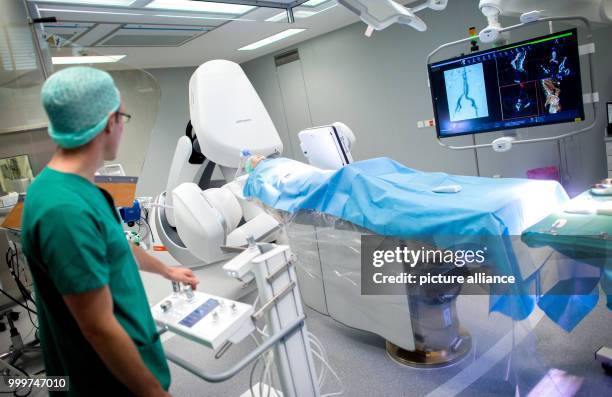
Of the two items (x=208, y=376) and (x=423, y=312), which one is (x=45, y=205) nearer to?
(x=208, y=376)

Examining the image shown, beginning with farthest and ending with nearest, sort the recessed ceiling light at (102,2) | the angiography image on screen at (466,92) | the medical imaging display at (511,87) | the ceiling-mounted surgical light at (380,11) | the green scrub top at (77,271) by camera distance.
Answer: the recessed ceiling light at (102,2) → the angiography image on screen at (466,92) → the medical imaging display at (511,87) → the ceiling-mounted surgical light at (380,11) → the green scrub top at (77,271)

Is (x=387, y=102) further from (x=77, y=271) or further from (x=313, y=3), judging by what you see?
(x=77, y=271)

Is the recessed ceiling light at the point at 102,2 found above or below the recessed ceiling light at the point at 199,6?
below

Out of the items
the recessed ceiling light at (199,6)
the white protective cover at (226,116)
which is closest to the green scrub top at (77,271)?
the white protective cover at (226,116)

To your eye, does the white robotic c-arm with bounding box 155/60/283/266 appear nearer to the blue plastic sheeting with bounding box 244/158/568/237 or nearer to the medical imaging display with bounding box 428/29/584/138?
the blue plastic sheeting with bounding box 244/158/568/237

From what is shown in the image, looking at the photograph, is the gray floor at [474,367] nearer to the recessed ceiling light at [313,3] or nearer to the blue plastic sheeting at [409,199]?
the blue plastic sheeting at [409,199]

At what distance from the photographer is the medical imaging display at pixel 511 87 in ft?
7.51

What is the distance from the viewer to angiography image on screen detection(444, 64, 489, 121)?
103 inches

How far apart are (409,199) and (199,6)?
2.97 metres

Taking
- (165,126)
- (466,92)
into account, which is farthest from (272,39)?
(466,92)

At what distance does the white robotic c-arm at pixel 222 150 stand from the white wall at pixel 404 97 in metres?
2.81

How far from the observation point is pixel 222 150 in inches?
118

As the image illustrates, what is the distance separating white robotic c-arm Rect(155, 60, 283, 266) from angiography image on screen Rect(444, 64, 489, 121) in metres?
1.29

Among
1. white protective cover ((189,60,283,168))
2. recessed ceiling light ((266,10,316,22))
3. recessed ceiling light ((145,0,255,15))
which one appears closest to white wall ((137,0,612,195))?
recessed ceiling light ((266,10,316,22))
